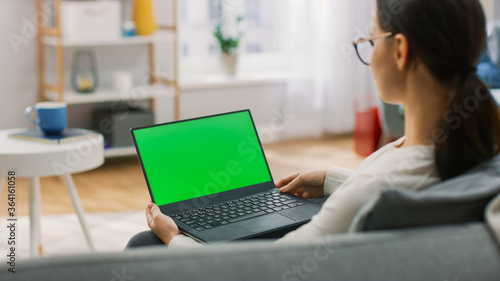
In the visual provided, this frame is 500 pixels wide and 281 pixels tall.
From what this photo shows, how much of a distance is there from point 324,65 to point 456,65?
3.64 meters

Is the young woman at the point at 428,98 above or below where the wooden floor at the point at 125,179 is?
above

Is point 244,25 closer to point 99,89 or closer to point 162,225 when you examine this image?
point 99,89

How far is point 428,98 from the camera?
0.98 m

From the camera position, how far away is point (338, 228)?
94 centimetres

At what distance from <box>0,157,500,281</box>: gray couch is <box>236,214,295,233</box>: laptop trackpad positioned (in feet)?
1.32

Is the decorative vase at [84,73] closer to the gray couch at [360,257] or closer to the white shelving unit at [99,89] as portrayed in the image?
the white shelving unit at [99,89]

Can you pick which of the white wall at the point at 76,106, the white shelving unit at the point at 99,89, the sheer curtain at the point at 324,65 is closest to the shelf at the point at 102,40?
the white shelving unit at the point at 99,89

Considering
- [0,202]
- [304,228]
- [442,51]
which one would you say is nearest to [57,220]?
[0,202]

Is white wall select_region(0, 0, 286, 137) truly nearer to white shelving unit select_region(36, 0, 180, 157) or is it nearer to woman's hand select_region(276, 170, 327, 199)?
white shelving unit select_region(36, 0, 180, 157)

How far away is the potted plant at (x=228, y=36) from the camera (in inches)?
170

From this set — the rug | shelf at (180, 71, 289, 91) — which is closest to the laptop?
the rug

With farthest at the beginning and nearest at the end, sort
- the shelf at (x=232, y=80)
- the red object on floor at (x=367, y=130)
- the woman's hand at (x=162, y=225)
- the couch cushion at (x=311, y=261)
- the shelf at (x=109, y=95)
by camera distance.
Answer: the shelf at (x=232, y=80)
the red object on floor at (x=367, y=130)
the shelf at (x=109, y=95)
the woman's hand at (x=162, y=225)
the couch cushion at (x=311, y=261)

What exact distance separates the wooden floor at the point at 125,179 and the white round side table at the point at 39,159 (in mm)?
808

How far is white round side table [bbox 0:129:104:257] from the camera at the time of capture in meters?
2.10
